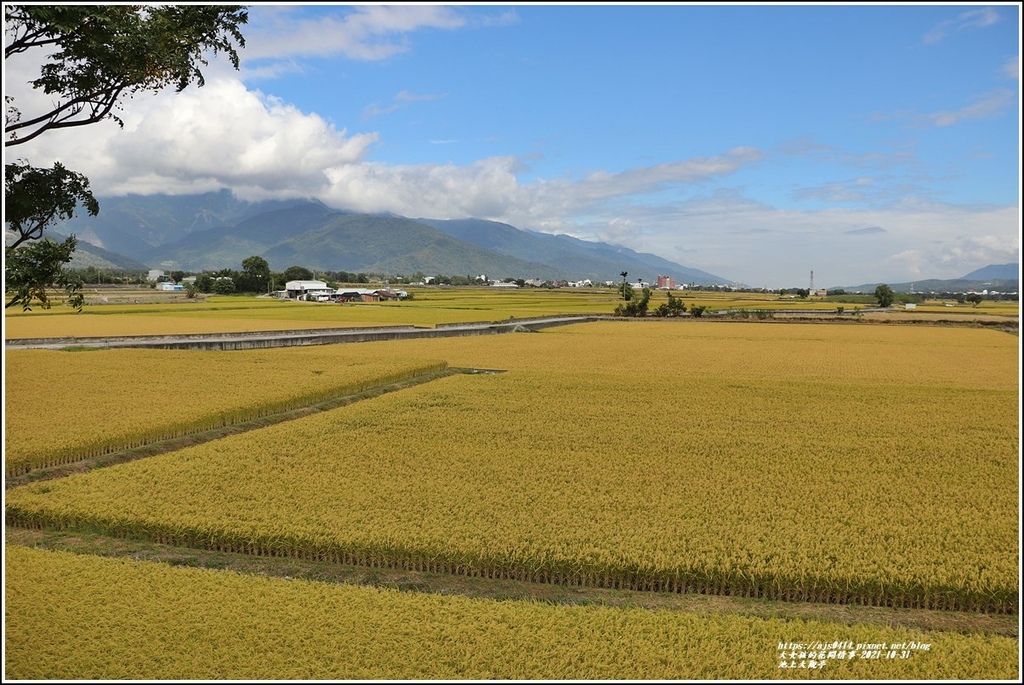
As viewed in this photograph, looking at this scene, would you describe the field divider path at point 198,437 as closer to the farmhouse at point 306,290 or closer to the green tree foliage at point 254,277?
the farmhouse at point 306,290

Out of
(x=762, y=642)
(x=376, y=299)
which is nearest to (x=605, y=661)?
(x=762, y=642)

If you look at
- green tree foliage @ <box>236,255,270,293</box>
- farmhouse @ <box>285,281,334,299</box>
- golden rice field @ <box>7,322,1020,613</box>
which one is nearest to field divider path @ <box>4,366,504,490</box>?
golden rice field @ <box>7,322,1020,613</box>

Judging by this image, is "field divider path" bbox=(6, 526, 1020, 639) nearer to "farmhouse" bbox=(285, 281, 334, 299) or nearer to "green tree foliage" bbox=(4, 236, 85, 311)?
"green tree foliage" bbox=(4, 236, 85, 311)

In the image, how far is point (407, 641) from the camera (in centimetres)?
753

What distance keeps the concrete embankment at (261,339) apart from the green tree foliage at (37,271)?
33.5 m

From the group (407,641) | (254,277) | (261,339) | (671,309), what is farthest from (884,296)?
(407,641)

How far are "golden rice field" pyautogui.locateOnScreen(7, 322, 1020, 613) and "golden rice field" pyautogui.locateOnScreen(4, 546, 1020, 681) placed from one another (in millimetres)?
1256

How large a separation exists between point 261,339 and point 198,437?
2719 cm

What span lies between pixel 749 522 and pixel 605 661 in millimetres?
5013

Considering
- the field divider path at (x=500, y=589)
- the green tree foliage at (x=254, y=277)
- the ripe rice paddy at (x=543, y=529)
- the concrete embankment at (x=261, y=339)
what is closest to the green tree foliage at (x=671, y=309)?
the concrete embankment at (x=261, y=339)

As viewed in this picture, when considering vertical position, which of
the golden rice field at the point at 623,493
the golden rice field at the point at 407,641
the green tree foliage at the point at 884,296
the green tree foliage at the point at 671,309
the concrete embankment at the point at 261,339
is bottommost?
the golden rice field at the point at 407,641

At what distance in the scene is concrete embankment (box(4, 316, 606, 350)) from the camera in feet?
136

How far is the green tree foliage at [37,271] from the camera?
8.96m

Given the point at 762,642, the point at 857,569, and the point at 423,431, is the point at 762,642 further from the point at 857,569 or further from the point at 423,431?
the point at 423,431
